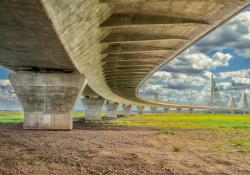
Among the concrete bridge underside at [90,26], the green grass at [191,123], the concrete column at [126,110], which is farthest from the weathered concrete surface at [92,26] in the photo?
the concrete column at [126,110]

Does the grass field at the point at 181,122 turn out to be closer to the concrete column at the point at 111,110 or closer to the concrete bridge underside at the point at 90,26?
the concrete column at the point at 111,110

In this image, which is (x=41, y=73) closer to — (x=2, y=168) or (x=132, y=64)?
(x=132, y=64)

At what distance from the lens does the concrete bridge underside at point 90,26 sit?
519 inches

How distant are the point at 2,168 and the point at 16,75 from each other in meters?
18.3

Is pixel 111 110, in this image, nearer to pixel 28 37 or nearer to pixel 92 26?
pixel 92 26

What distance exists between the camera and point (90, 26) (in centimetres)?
1739

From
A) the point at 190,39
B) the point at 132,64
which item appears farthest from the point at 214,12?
the point at 132,64

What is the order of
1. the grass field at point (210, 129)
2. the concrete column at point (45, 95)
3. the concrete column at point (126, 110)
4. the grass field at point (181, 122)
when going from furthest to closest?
the concrete column at point (126, 110) < the grass field at point (181, 122) < the concrete column at point (45, 95) < the grass field at point (210, 129)

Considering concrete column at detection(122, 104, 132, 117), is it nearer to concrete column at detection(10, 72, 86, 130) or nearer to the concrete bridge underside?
the concrete bridge underside

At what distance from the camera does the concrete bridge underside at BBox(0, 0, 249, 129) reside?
13193mm

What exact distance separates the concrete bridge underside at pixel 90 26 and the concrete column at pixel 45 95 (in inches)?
23.9

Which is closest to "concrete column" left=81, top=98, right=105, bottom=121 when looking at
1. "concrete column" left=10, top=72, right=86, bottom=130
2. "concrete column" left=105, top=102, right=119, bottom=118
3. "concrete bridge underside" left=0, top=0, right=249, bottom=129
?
"concrete column" left=105, top=102, right=119, bottom=118

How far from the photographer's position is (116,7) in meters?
18.4

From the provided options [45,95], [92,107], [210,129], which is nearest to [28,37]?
[45,95]
